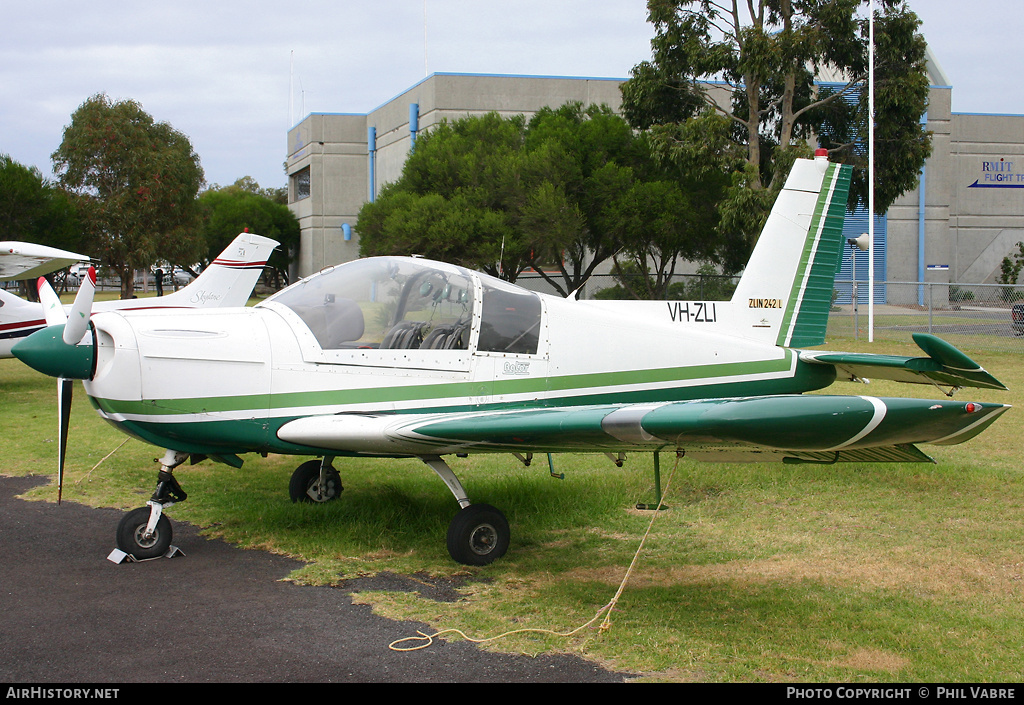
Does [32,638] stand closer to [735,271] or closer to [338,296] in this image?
[338,296]

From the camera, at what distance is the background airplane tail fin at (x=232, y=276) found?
13.8 meters

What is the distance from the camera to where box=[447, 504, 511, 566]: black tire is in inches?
200

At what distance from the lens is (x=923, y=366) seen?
15.7ft

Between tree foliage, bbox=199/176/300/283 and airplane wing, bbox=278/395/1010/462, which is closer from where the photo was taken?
airplane wing, bbox=278/395/1010/462

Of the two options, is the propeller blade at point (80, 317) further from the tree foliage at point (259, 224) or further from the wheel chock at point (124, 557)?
the tree foliage at point (259, 224)

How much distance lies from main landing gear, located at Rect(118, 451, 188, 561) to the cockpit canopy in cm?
132

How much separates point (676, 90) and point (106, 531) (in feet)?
74.9

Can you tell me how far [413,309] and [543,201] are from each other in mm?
19664

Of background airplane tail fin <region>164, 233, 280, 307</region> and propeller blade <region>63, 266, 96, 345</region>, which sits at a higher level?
background airplane tail fin <region>164, 233, 280, 307</region>

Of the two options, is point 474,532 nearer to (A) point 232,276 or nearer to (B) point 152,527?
(B) point 152,527

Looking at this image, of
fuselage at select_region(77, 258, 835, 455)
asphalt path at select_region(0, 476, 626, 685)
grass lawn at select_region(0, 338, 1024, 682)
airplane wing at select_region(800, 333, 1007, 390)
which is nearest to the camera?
asphalt path at select_region(0, 476, 626, 685)

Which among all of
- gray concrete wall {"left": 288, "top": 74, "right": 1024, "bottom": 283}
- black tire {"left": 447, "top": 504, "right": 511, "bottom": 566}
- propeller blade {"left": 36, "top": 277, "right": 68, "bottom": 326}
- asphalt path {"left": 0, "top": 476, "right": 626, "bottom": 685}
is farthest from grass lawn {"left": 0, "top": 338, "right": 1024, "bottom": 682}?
gray concrete wall {"left": 288, "top": 74, "right": 1024, "bottom": 283}

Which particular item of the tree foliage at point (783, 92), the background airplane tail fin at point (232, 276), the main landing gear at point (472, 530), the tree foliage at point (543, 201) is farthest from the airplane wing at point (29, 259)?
the tree foliage at point (783, 92)

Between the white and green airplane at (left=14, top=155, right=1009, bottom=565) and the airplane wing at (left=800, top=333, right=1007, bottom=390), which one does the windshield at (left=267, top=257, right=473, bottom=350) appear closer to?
the white and green airplane at (left=14, top=155, right=1009, bottom=565)
